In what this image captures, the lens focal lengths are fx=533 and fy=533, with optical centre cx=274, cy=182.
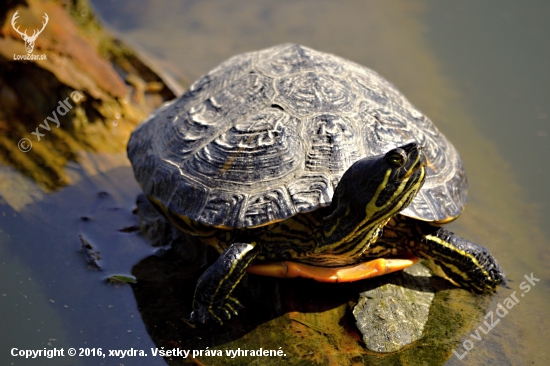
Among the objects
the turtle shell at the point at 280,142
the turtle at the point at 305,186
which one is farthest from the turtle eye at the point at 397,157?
the turtle shell at the point at 280,142

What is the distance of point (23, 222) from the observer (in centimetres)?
542

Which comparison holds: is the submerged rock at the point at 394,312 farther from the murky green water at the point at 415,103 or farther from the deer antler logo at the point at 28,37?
the deer antler logo at the point at 28,37

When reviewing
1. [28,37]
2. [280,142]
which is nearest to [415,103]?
[280,142]

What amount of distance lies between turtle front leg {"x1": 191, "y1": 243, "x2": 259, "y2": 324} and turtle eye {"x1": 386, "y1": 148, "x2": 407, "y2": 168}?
143 centimetres

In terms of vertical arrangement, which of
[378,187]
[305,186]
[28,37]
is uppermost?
[28,37]

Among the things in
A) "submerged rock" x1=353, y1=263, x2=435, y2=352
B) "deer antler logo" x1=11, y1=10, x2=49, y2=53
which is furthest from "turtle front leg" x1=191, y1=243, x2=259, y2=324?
"deer antler logo" x1=11, y1=10, x2=49, y2=53

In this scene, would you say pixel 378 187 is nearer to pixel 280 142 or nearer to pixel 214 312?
pixel 280 142

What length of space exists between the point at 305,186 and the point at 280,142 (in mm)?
480

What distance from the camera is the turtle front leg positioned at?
4363 mm

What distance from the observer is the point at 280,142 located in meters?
4.54

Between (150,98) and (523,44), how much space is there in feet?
19.9

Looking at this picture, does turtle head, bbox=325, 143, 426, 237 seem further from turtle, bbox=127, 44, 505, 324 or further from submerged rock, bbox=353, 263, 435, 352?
submerged rock, bbox=353, 263, 435, 352

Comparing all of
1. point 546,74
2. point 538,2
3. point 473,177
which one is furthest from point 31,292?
point 538,2

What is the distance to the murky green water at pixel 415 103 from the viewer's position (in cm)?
457
